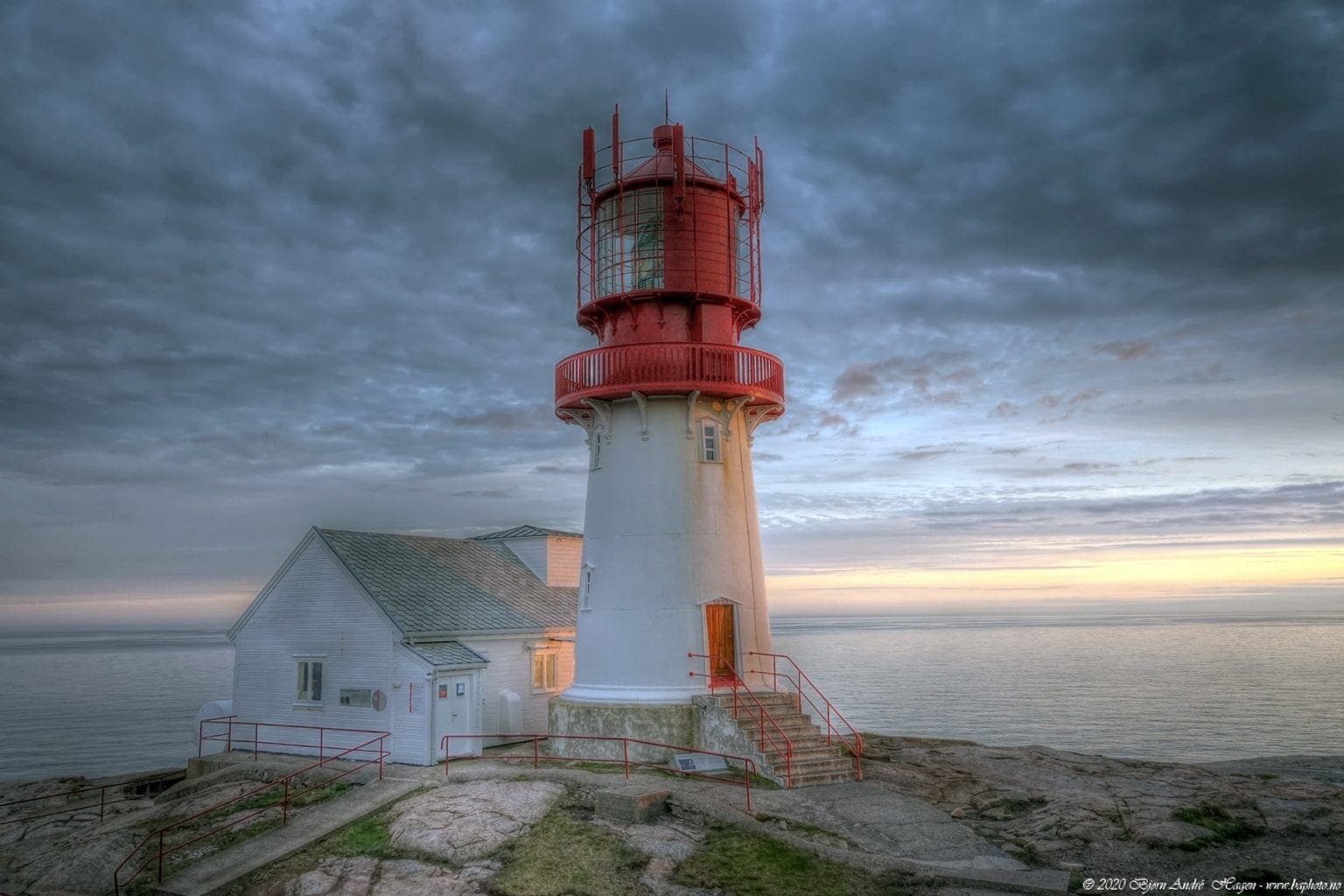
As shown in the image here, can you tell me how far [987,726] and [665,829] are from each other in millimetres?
34685

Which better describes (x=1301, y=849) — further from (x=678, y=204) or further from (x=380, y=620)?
(x=380, y=620)

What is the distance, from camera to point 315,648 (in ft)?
79.2

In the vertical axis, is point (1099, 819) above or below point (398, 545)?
below

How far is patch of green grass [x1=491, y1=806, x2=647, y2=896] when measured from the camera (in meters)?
14.1

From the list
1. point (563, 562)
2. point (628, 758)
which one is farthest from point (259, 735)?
point (628, 758)

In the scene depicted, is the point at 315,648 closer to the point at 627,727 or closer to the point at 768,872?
the point at 627,727

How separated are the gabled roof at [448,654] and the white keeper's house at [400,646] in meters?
0.03

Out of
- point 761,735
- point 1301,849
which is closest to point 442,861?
point 761,735

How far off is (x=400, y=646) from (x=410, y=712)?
153cm

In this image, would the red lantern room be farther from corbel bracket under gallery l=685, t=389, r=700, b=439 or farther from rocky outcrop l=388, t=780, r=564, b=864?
rocky outcrop l=388, t=780, r=564, b=864

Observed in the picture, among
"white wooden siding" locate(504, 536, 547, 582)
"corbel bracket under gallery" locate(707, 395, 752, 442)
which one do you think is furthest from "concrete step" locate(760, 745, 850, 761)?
"white wooden siding" locate(504, 536, 547, 582)

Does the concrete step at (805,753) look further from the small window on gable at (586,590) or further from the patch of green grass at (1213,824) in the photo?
the patch of green grass at (1213,824)

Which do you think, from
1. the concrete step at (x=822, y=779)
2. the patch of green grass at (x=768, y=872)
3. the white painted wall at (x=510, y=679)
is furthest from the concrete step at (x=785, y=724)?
the white painted wall at (x=510, y=679)

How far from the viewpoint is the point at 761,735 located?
19406mm
